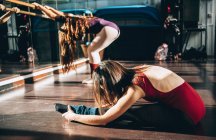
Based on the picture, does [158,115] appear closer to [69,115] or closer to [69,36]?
[69,115]

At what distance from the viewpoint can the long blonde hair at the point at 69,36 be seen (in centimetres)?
322

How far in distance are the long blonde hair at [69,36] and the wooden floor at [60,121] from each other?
1.41 feet

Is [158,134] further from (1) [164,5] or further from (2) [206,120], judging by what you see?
(1) [164,5]

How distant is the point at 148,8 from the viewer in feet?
22.2

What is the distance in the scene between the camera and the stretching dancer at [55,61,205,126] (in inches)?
62.6

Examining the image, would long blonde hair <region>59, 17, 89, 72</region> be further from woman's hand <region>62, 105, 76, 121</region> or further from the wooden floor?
woman's hand <region>62, 105, 76, 121</region>

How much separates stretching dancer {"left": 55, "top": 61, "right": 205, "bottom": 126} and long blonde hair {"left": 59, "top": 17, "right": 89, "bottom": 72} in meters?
1.55

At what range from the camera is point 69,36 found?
3225 mm

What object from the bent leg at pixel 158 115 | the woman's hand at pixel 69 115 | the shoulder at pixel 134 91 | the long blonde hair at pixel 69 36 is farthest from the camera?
the long blonde hair at pixel 69 36

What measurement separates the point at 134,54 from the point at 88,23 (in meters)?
4.29

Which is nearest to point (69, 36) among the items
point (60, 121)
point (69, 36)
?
point (69, 36)

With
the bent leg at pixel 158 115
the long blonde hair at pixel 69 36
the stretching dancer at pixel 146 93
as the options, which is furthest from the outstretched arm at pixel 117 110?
the long blonde hair at pixel 69 36

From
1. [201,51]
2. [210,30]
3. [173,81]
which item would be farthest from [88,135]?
[210,30]

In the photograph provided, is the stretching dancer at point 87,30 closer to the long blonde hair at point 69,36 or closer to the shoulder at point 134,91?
the long blonde hair at point 69,36
